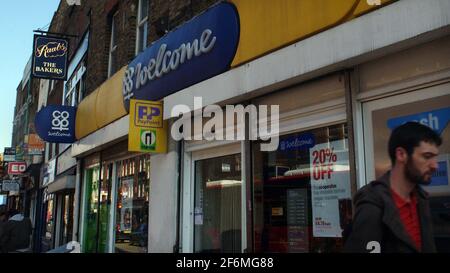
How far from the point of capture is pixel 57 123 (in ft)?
42.0

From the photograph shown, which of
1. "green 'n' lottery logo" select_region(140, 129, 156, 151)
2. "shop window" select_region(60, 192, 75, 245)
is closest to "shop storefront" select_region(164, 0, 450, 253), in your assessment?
"green 'n' lottery logo" select_region(140, 129, 156, 151)

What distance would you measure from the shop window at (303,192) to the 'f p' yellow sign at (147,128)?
227 centimetres

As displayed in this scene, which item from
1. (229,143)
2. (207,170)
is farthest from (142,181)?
(229,143)

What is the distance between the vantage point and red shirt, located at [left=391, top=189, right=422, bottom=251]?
13.5 feet

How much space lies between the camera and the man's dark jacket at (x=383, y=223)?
4105 mm

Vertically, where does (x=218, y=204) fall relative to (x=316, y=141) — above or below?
below

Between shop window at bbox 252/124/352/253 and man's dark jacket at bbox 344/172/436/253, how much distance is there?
0.30 metres

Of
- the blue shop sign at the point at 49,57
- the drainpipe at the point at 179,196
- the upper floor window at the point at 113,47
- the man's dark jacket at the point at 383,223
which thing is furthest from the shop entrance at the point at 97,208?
the man's dark jacket at the point at 383,223

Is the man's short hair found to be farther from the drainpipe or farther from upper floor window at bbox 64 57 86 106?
upper floor window at bbox 64 57 86 106

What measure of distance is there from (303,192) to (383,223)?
3.87 ft

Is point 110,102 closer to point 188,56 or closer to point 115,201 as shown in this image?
point 115,201

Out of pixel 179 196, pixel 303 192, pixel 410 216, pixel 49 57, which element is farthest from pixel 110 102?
pixel 410 216

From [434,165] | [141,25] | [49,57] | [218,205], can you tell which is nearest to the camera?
[434,165]
